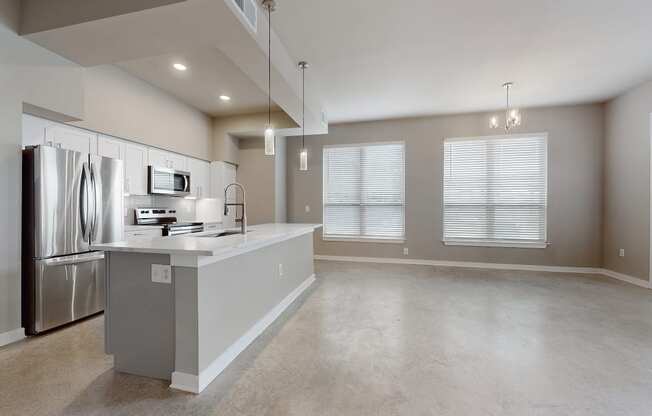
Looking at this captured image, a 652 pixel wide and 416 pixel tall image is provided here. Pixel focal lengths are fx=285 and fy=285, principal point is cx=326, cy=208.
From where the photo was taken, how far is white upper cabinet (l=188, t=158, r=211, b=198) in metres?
5.06

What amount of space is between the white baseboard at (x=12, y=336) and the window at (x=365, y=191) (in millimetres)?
4711

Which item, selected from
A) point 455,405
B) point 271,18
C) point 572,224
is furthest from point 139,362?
point 572,224

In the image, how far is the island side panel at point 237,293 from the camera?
193cm

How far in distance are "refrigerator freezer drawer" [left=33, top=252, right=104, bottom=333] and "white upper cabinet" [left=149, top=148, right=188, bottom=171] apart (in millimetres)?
1725

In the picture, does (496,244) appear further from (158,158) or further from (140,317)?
(158,158)

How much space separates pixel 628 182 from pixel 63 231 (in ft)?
24.4

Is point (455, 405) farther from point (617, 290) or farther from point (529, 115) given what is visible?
point (529, 115)

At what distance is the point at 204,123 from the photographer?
530cm

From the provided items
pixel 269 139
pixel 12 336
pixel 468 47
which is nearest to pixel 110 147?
pixel 12 336

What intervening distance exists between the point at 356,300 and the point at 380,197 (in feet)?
9.54

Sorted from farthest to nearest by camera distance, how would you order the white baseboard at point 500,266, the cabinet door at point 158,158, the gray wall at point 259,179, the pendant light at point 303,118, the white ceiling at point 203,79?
the gray wall at point 259,179
the white baseboard at point 500,266
the cabinet door at point 158,158
the pendant light at point 303,118
the white ceiling at point 203,79

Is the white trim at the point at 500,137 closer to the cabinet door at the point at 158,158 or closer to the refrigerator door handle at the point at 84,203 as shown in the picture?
the cabinet door at the point at 158,158

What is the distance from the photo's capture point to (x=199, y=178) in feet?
17.2

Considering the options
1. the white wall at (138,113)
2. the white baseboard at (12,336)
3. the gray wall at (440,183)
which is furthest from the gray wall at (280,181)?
the white baseboard at (12,336)
